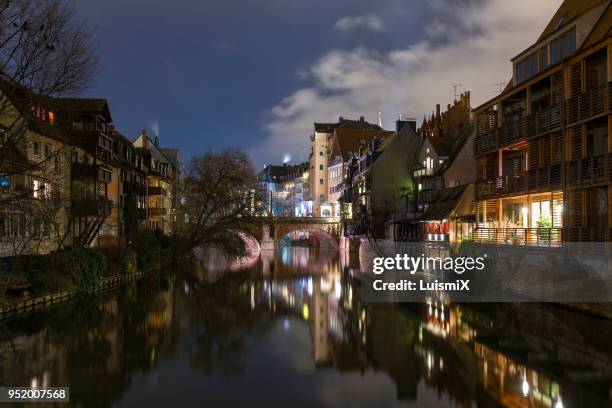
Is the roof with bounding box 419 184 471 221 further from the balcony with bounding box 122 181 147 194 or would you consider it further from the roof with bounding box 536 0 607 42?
the balcony with bounding box 122 181 147 194

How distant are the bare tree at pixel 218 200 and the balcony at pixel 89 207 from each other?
622 inches

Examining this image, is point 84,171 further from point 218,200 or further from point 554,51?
point 554,51

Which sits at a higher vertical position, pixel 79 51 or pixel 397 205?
pixel 79 51

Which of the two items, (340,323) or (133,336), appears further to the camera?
(340,323)

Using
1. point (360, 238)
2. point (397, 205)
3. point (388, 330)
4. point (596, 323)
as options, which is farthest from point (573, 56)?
point (360, 238)

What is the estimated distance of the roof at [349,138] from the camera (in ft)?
318

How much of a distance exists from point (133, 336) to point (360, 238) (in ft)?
169

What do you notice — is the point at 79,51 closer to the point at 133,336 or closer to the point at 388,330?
the point at 133,336

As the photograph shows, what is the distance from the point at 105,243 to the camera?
41.3 metres

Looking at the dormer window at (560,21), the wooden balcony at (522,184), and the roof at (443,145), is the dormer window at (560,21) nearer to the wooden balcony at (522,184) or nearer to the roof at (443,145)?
the wooden balcony at (522,184)

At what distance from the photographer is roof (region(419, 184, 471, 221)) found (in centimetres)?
4115

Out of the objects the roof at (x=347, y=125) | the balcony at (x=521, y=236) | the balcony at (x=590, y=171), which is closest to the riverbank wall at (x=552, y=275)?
the balcony at (x=521, y=236)

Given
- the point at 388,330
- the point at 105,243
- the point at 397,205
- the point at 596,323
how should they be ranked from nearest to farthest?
the point at 596,323 → the point at 388,330 → the point at 105,243 → the point at 397,205

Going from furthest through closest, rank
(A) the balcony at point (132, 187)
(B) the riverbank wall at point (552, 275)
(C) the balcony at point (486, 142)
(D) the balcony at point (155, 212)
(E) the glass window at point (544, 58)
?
(D) the balcony at point (155, 212) < (A) the balcony at point (132, 187) < (C) the balcony at point (486, 142) < (E) the glass window at point (544, 58) < (B) the riverbank wall at point (552, 275)
